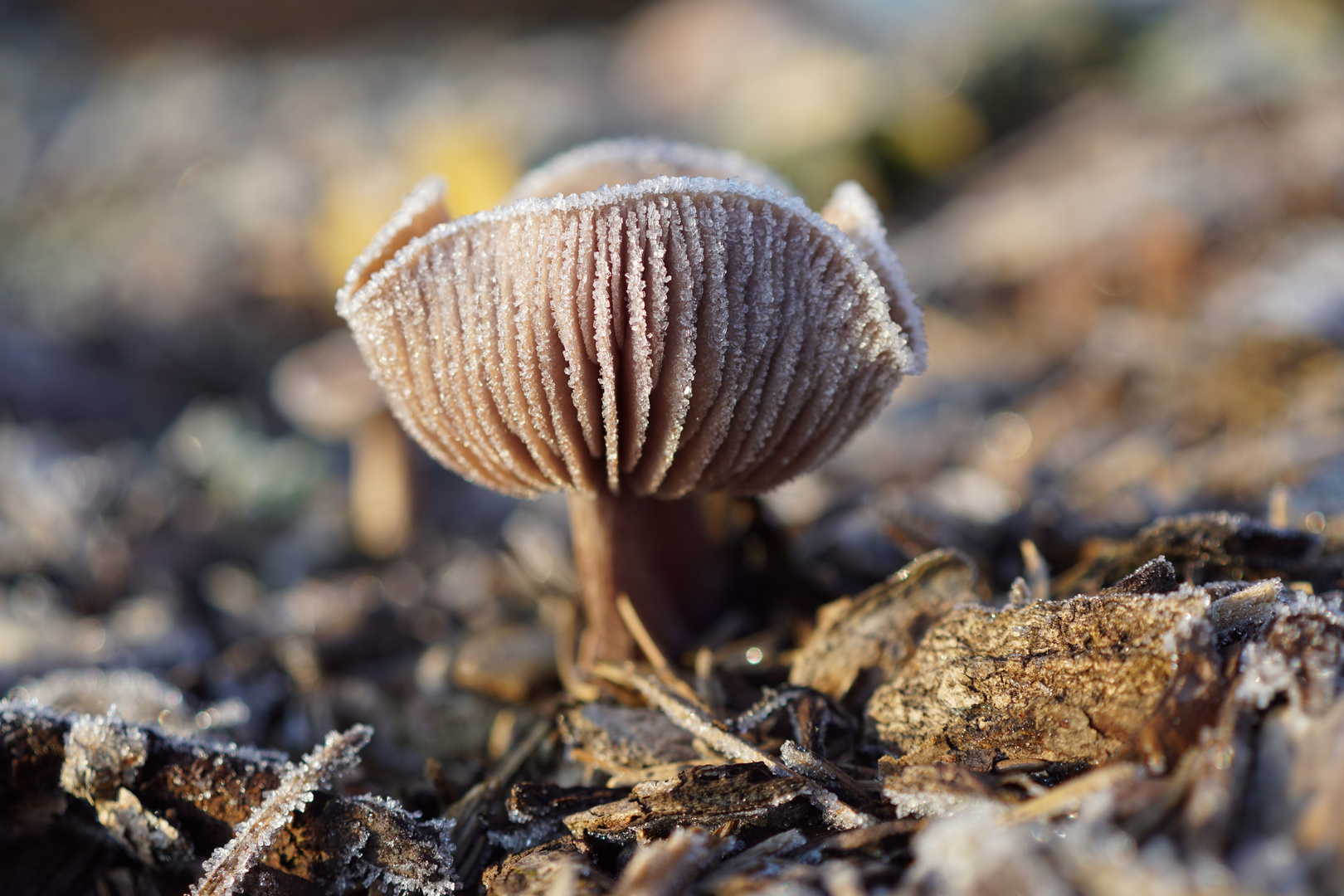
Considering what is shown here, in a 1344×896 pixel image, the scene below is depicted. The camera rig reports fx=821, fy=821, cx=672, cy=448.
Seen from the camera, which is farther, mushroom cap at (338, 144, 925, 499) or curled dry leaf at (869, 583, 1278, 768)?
mushroom cap at (338, 144, 925, 499)

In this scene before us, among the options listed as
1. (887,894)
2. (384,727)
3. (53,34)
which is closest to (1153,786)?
(887,894)

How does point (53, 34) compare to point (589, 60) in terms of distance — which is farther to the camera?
point (53, 34)

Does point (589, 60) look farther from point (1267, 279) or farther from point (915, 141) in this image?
point (1267, 279)

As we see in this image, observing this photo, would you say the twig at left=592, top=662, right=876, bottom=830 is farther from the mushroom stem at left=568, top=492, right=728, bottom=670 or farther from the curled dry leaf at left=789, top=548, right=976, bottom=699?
the curled dry leaf at left=789, top=548, right=976, bottom=699

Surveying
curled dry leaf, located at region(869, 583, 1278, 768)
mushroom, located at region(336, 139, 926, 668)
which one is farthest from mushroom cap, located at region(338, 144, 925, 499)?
curled dry leaf, located at region(869, 583, 1278, 768)

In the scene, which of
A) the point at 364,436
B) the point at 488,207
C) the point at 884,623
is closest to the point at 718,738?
the point at 884,623

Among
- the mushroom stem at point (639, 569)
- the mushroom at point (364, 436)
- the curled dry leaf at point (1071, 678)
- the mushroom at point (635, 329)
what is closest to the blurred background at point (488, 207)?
the mushroom at point (364, 436)

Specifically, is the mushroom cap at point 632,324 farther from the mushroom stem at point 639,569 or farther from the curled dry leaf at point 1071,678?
the curled dry leaf at point 1071,678
